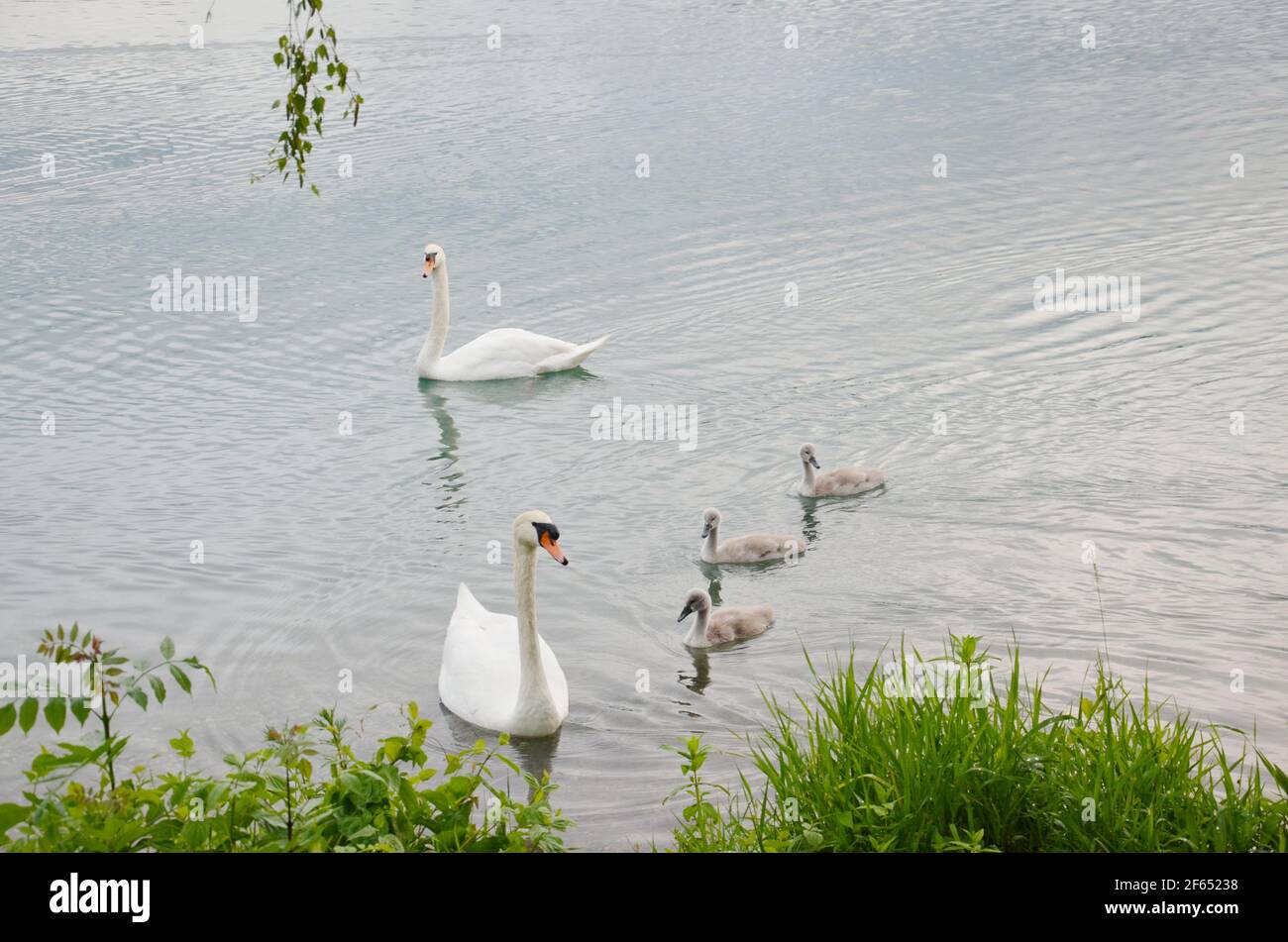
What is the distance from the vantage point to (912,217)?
17812mm

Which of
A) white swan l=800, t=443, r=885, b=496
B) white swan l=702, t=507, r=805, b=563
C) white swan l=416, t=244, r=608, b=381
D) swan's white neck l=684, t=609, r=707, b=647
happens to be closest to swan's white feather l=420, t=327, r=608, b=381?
white swan l=416, t=244, r=608, b=381

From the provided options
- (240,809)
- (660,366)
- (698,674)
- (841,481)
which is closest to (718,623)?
(698,674)

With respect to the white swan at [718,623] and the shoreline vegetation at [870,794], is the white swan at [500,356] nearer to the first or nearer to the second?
the white swan at [718,623]

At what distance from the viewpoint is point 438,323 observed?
14.3 metres

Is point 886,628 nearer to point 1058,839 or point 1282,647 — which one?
point 1282,647

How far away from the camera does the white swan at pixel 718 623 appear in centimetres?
858

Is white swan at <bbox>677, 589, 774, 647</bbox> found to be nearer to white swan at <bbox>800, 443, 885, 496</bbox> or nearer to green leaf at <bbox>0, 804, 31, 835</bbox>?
white swan at <bbox>800, 443, 885, 496</bbox>

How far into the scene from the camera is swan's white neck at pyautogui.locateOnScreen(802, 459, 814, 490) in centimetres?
1061

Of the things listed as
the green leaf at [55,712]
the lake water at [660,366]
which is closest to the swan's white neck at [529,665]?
the lake water at [660,366]

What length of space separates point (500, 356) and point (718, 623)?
19.9ft

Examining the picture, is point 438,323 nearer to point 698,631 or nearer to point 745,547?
point 745,547

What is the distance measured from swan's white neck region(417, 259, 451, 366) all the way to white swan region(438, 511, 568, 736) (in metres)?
6.13

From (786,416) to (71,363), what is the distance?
7.28 m

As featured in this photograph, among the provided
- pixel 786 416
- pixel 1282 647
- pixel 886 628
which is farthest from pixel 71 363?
pixel 1282 647
